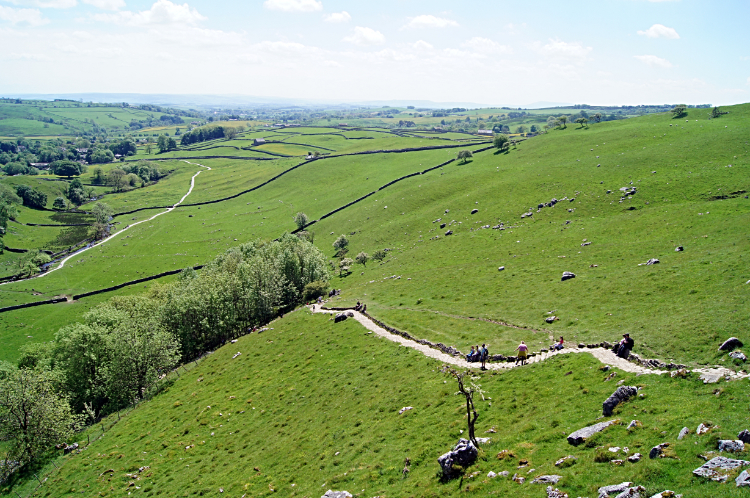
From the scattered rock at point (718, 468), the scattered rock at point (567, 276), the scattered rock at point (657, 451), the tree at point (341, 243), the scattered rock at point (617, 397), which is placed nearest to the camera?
the scattered rock at point (718, 468)

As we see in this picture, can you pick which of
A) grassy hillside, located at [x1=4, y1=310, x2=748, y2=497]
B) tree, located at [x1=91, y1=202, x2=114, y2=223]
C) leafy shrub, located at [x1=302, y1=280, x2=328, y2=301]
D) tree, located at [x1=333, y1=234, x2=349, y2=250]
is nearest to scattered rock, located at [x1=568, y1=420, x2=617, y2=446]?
grassy hillside, located at [x1=4, y1=310, x2=748, y2=497]

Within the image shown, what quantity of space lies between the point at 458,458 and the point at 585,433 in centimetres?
740

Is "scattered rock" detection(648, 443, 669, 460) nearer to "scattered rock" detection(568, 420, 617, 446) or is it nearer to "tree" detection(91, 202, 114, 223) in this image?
"scattered rock" detection(568, 420, 617, 446)

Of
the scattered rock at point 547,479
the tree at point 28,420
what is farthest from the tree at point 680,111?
the tree at point 28,420

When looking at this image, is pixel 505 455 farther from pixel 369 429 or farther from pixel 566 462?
pixel 369 429

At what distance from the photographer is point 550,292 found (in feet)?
175

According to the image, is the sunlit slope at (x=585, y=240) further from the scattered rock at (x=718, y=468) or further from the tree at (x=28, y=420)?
the tree at (x=28, y=420)

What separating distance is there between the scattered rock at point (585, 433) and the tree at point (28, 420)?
56689 mm

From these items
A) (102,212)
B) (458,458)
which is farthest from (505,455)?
(102,212)

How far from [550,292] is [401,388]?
2808 centimetres

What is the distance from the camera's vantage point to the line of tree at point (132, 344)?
4738 cm

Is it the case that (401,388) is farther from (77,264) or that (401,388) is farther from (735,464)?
(77,264)

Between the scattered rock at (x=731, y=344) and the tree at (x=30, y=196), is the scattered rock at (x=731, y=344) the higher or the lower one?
the higher one

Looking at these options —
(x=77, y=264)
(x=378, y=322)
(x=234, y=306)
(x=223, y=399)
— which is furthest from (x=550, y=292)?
(x=77, y=264)
